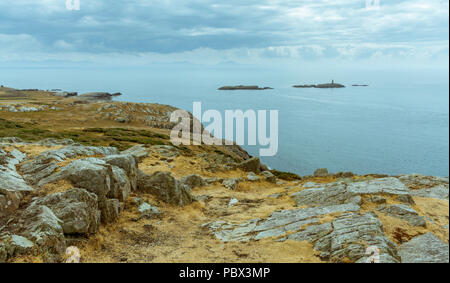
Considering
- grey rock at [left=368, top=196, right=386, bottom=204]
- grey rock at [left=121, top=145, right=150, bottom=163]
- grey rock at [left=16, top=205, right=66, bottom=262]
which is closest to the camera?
grey rock at [left=16, top=205, right=66, bottom=262]

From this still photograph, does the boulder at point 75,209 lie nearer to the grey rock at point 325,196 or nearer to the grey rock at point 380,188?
the grey rock at point 325,196

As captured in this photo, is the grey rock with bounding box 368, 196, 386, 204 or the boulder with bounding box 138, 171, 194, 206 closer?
the grey rock with bounding box 368, 196, 386, 204

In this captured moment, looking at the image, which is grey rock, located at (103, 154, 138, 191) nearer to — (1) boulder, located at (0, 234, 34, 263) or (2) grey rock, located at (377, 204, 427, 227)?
(1) boulder, located at (0, 234, 34, 263)

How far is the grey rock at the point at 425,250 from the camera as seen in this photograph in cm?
1078

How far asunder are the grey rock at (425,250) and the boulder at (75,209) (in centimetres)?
1284

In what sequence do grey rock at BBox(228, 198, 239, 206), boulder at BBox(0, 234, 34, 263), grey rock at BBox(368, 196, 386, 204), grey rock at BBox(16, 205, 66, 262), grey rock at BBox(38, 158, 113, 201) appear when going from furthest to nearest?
grey rock at BBox(228, 198, 239, 206) < grey rock at BBox(368, 196, 386, 204) < grey rock at BBox(38, 158, 113, 201) < grey rock at BBox(16, 205, 66, 262) < boulder at BBox(0, 234, 34, 263)

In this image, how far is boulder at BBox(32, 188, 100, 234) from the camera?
37.3 ft

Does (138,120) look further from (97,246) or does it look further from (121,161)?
(97,246)

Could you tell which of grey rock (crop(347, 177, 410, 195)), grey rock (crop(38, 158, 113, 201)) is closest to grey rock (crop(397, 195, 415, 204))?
grey rock (crop(347, 177, 410, 195))

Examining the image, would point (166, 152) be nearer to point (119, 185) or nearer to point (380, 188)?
point (119, 185)

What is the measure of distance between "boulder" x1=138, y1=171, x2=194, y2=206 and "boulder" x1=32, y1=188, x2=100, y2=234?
6.01m

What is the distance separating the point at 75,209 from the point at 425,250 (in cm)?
1469

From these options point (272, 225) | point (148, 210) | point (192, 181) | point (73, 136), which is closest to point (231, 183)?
point (192, 181)
